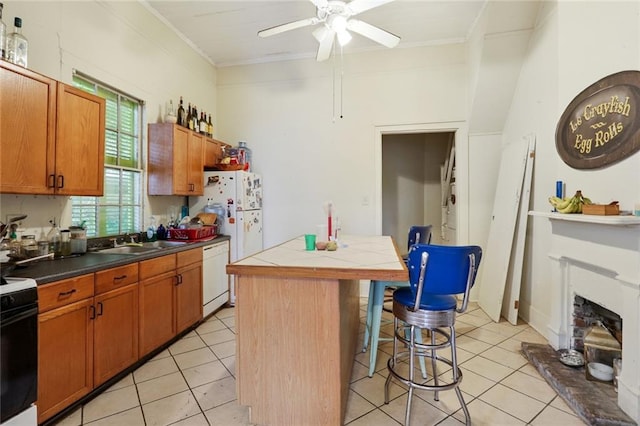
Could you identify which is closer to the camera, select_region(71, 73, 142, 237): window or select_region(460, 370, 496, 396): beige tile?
select_region(460, 370, 496, 396): beige tile

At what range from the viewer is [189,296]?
2.84 metres

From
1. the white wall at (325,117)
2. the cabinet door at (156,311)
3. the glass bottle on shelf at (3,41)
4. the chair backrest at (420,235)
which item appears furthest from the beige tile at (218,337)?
the glass bottle on shelf at (3,41)

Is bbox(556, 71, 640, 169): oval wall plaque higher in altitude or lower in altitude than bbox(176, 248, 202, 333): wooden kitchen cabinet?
higher

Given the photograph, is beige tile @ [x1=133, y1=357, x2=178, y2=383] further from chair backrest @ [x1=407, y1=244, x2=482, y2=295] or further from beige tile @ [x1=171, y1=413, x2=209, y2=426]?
chair backrest @ [x1=407, y1=244, x2=482, y2=295]

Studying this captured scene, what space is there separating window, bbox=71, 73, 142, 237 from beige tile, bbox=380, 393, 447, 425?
271cm

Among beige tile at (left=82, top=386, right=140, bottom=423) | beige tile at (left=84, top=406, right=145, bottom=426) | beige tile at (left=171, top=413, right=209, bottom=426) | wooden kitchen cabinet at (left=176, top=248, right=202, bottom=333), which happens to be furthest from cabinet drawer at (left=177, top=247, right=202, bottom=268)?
beige tile at (left=171, top=413, right=209, bottom=426)

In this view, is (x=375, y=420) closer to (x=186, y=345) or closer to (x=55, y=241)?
(x=186, y=345)

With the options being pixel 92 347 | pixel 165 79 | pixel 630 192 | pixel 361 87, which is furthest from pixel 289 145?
pixel 630 192

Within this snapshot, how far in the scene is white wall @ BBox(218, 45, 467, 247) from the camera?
12.6 feet

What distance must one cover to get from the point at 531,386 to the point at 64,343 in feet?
9.54

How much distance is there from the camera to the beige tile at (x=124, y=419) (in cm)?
169

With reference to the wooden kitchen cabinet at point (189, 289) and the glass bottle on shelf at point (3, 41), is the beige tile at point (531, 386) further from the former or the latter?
the glass bottle on shelf at point (3, 41)

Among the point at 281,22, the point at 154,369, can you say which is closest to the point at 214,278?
the point at 154,369

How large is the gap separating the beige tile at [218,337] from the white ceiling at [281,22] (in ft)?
10.7
